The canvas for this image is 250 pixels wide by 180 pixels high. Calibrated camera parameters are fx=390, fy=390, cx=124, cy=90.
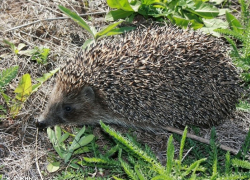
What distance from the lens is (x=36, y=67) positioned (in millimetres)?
5613

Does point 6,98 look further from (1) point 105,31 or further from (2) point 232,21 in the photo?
(2) point 232,21

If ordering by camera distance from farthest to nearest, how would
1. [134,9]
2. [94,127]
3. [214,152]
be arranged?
[134,9], [94,127], [214,152]

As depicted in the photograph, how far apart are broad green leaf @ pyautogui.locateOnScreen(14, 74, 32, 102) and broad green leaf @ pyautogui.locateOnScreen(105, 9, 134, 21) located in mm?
1712

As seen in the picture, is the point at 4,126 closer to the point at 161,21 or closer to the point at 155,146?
the point at 155,146

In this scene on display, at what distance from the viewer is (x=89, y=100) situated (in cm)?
502

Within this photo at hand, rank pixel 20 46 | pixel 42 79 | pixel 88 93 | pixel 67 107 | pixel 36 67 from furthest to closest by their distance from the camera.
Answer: pixel 20 46 → pixel 36 67 → pixel 42 79 → pixel 67 107 → pixel 88 93

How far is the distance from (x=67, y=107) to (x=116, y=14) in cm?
178

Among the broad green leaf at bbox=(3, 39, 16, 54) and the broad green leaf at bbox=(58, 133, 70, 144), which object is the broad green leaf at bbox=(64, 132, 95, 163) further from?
the broad green leaf at bbox=(3, 39, 16, 54)

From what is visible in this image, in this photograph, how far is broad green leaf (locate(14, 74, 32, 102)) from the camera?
4969 millimetres

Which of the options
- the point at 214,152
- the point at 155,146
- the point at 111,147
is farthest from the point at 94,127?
the point at 214,152

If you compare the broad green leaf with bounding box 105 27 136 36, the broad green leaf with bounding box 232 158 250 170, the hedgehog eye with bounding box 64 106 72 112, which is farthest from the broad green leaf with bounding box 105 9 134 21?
the broad green leaf with bounding box 232 158 250 170

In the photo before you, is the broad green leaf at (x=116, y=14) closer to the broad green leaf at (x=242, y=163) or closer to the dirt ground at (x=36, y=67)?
the dirt ground at (x=36, y=67)

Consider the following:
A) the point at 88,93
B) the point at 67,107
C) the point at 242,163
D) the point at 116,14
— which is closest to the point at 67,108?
the point at 67,107

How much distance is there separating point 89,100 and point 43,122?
0.64 metres
